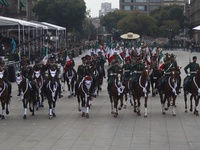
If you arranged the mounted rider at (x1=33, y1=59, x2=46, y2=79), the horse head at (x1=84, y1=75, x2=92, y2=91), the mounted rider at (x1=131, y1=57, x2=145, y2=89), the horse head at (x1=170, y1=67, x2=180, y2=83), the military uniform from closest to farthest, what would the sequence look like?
1. the horse head at (x1=84, y1=75, x2=92, y2=91)
2. the horse head at (x1=170, y1=67, x2=180, y2=83)
3. the mounted rider at (x1=131, y1=57, x2=145, y2=89)
4. the military uniform
5. the mounted rider at (x1=33, y1=59, x2=46, y2=79)

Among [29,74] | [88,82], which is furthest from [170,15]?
[29,74]

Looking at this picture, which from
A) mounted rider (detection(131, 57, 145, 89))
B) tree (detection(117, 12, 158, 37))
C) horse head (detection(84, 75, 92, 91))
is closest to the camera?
horse head (detection(84, 75, 92, 91))

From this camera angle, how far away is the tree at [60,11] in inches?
3863

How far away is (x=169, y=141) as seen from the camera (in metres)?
15.3

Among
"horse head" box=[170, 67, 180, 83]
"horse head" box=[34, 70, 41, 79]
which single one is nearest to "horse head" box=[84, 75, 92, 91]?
"horse head" box=[34, 70, 41, 79]

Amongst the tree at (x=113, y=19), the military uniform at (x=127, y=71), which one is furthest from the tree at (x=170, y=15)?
the military uniform at (x=127, y=71)

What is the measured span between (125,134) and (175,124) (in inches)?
102

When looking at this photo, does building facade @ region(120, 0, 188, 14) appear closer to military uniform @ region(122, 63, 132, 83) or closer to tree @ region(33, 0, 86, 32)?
tree @ region(33, 0, 86, 32)

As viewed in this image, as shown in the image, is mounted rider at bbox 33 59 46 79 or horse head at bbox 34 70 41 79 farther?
mounted rider at bbox 33 59 46 79

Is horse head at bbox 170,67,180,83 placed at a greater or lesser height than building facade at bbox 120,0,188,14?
lesser

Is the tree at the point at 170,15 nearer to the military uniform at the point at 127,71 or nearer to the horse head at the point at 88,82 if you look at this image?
the military uniform at the point at 127,71

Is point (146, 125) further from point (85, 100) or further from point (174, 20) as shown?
point (174, 20)

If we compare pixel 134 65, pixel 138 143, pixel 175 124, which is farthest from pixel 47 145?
pixel 134 65

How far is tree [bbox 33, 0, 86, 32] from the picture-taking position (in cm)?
9812
